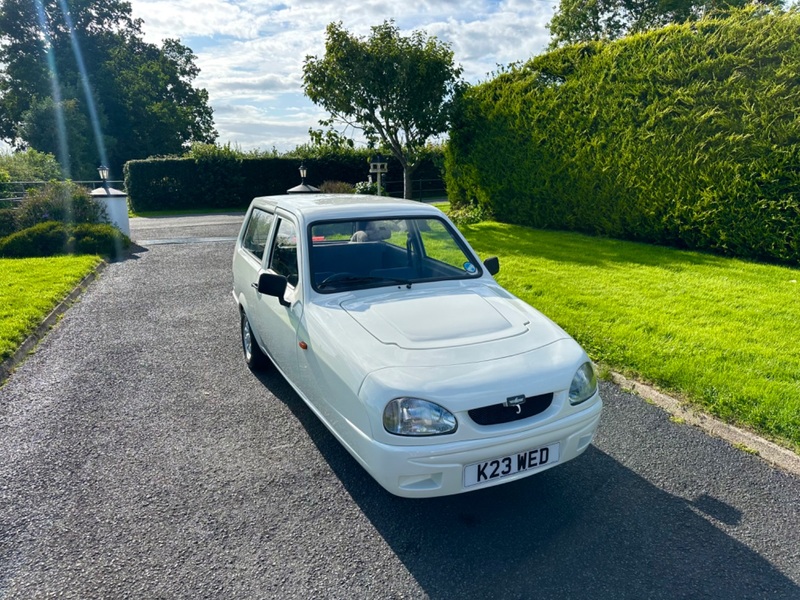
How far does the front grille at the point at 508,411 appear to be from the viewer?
275 cm

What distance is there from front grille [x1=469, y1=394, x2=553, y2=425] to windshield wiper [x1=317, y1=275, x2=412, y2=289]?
1374 mm

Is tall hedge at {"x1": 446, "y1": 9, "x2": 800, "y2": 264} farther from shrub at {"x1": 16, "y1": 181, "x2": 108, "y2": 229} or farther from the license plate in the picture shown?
shrub at {"x1": 16, "y1": 181, "x2": 108, "y2": 229}

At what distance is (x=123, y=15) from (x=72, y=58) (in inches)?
321

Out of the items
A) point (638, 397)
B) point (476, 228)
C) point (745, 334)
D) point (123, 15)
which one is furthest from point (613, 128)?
point (123, 15)

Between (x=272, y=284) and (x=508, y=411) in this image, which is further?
(x=272, y=284)

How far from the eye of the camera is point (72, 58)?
41.9 m

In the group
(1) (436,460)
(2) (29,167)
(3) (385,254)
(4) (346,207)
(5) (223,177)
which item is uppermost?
(2) (29,167)

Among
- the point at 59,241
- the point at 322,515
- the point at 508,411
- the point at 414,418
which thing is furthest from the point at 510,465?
the point at 59,241

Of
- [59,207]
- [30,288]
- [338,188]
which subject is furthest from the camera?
[338,188]

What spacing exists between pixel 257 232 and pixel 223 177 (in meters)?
22.7

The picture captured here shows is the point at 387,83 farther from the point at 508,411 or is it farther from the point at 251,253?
the point at 508,411

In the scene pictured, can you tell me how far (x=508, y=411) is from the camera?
9.18 ft

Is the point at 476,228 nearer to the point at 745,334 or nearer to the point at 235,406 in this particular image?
the point at 745,334

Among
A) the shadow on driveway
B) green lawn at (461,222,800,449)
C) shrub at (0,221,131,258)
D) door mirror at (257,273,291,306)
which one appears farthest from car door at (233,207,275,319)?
shrub at (0,221,131,258)
